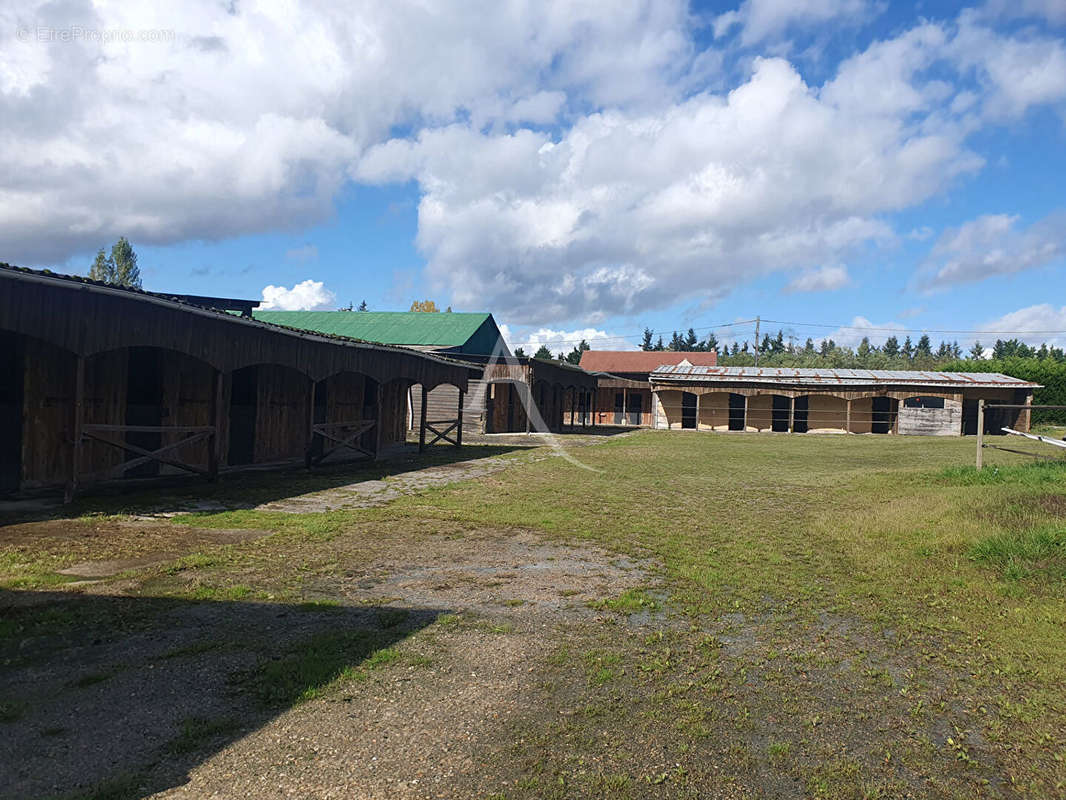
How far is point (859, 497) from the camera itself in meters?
13.4

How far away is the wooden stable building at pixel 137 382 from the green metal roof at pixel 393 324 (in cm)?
2048

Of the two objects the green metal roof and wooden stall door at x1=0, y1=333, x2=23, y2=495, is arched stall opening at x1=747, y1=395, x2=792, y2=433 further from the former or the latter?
wooden stall door at x1=0, y1=333, x2=23, y2=495

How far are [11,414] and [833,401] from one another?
1574 inches

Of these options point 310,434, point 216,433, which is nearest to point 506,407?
point 310,434

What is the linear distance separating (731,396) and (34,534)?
39233 millimetres

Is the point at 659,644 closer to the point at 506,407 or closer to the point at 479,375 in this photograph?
the point at 479,375

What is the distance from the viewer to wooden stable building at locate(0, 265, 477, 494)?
991 cm

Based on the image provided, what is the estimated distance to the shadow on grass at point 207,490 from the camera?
9.89 meters

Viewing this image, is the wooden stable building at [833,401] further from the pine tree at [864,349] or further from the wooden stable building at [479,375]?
the pine tree at [864,349]

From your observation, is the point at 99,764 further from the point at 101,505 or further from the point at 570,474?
the point at 570,474

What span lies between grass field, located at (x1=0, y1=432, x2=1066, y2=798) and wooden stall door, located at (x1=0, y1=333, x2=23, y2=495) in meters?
2.14

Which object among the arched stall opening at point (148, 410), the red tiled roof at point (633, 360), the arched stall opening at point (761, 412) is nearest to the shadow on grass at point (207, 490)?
the arched stall opening at point (148, 410)

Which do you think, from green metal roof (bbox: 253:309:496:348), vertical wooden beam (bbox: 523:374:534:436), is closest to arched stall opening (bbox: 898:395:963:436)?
vertical wooden beam (bbox: 523:374:534:436)

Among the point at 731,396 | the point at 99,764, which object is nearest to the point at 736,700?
the point at 99,764
